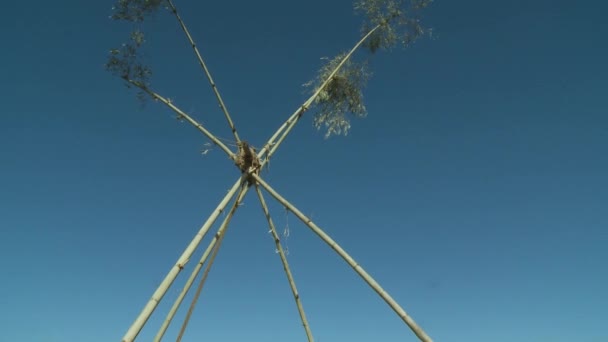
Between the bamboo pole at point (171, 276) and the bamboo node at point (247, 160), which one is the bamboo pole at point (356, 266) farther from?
the bamboo pole at point (171, 276)

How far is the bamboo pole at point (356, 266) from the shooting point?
21.7 ft

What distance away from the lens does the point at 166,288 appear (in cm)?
631

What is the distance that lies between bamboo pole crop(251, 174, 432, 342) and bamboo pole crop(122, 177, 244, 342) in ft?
2.35

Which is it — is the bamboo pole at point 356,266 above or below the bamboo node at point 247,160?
below

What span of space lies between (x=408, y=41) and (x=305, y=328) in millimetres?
6197

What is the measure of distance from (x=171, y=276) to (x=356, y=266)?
249 centimetres

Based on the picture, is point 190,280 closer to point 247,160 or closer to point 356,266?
point 247,160

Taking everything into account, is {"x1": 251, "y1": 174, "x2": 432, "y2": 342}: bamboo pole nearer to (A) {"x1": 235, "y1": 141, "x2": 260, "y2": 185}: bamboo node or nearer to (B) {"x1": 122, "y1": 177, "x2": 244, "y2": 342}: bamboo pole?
(A) {"x1": 235, "y1": 141, "x2": 260, "y2": 185}: bamboo node

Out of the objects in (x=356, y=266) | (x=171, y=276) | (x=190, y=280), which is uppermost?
(x=356, y=266)

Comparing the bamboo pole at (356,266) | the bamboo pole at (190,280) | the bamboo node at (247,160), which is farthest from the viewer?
the bamboo node at (247,160)

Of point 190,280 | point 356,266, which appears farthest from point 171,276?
point 356,266

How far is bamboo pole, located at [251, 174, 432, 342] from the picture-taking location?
6621mm

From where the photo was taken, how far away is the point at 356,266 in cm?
726

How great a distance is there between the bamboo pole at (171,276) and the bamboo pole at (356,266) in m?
0.72
